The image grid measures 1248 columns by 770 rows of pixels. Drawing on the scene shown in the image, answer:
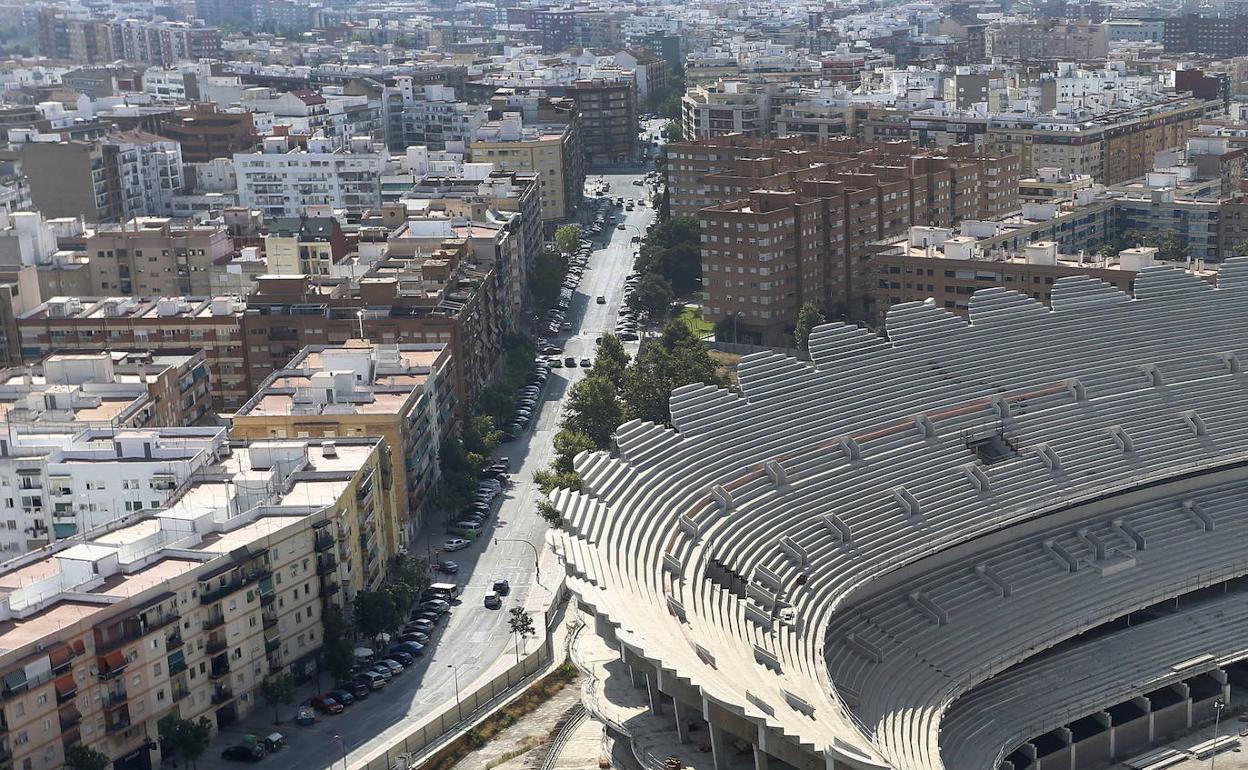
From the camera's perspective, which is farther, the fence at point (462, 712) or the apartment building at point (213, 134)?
the apartment building at point (213, 134)

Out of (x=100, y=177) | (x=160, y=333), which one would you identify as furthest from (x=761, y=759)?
(x=100, y=177)

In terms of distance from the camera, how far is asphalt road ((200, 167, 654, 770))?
4644 cm

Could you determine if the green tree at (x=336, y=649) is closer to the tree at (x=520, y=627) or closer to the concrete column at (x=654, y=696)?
the tree at (x=520, y=627)

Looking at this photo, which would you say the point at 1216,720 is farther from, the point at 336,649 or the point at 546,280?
the point at 546,280

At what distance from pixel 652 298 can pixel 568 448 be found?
26.6 m

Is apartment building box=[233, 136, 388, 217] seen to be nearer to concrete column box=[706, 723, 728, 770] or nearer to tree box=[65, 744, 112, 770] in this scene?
tree box=[65, 744, 112, 770]

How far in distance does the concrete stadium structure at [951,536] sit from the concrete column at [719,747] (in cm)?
12

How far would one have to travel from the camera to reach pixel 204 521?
159 feet

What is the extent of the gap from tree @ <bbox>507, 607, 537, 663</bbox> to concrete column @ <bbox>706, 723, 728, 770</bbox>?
1203 cm

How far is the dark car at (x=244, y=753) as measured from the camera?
45.5 m

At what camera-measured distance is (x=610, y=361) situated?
7456cm

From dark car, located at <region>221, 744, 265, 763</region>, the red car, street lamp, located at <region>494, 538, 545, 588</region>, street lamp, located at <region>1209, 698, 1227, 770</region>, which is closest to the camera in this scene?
dark car, located at <region>221, 744, 265, 763</region>

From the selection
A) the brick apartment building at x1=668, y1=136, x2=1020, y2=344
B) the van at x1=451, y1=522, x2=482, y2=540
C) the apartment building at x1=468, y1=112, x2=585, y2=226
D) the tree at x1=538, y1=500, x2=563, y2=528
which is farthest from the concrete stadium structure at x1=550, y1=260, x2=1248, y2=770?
the apartment building at x1=468, y1=112, x2=585, y2=226

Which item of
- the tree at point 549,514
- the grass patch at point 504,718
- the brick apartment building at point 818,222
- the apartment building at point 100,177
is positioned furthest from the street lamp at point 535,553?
the apartment building at point 100,177
